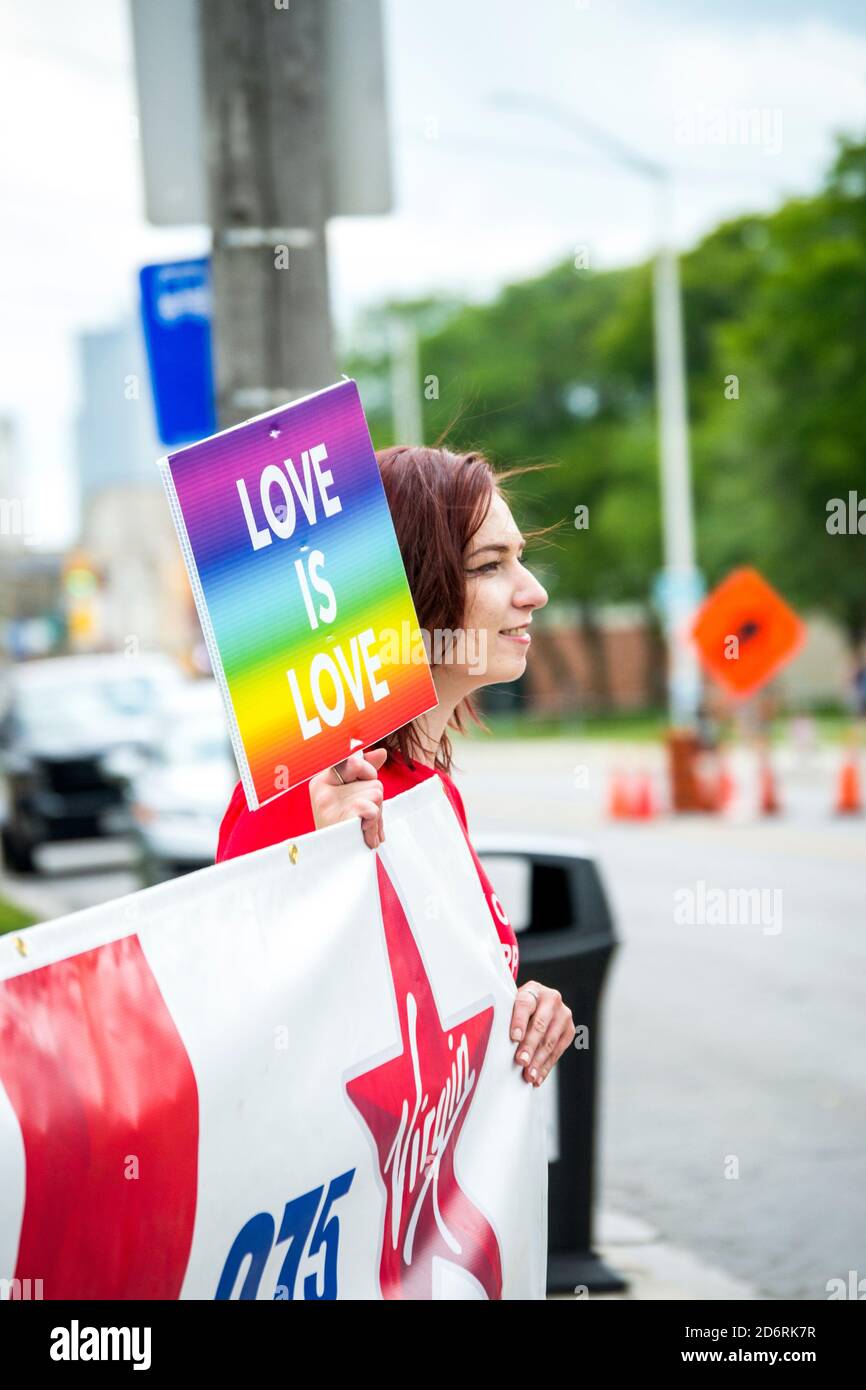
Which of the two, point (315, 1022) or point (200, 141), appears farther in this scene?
point (200, 141)

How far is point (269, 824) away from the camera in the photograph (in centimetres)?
243

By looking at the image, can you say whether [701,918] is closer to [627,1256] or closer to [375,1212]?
[627,1256]

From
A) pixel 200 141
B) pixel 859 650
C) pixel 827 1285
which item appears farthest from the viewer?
pixel 859 650

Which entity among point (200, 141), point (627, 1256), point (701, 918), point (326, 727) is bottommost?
point (701, 918)

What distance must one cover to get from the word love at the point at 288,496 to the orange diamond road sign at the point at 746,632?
1433 centimetres

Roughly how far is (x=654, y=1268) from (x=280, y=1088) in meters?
3.00

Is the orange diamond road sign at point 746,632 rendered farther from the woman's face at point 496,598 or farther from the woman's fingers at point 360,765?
the woman's fingers at point 360,765

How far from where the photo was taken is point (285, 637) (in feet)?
7.84

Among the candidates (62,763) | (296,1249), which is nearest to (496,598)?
(296,1249)

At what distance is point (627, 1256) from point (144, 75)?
11.5 feet

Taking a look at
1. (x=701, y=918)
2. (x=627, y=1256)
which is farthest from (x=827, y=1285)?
(x=701, y=918)

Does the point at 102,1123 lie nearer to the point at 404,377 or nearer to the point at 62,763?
the point at 62,763

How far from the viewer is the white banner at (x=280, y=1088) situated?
1937mm

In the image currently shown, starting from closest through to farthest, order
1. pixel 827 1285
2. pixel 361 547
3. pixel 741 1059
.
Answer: pixel 361 547
pixel 827 1285
pixel 741 1059
